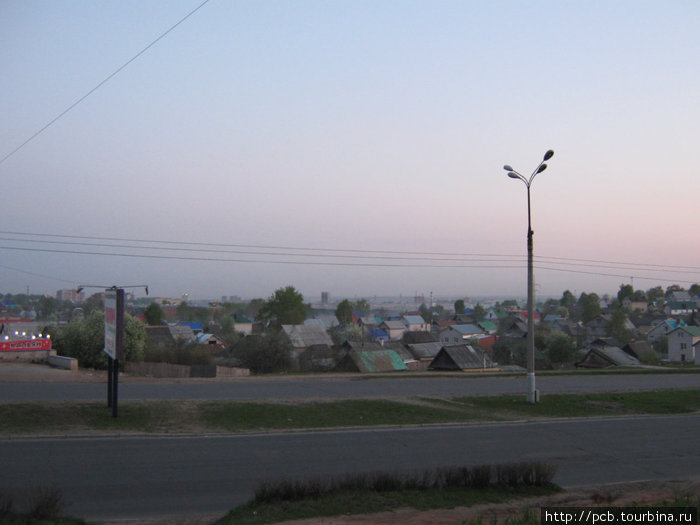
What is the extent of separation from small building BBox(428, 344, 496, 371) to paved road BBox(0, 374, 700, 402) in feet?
32.0

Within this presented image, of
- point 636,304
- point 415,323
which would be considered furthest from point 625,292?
point 415,323

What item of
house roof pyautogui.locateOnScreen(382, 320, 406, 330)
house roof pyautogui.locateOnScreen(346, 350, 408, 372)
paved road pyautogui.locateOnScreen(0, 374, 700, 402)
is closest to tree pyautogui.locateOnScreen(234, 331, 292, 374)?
house roof pyautogui.locateOnScreen(346, 350, 408, 372)

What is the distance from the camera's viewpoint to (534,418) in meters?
19.3

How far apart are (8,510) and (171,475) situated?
3482mm

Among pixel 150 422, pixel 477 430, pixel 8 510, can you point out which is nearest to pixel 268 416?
pixel 150 422

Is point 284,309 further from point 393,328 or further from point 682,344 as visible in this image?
point 682,344

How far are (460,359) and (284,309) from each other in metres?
40.8

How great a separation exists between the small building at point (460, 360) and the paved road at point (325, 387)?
9757 mm

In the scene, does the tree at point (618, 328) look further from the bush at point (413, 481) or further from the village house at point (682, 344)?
the bush at point (413, 481)

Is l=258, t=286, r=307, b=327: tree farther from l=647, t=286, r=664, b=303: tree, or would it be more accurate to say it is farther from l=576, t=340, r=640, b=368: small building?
l=647, t=286, r=664, b=303: tree

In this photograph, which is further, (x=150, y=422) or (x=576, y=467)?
(x=150, y=422)

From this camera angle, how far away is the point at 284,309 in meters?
78.3

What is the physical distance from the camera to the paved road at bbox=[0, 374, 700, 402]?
20312 mm

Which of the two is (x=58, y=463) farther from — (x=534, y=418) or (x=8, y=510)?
(x=534, y=418)
